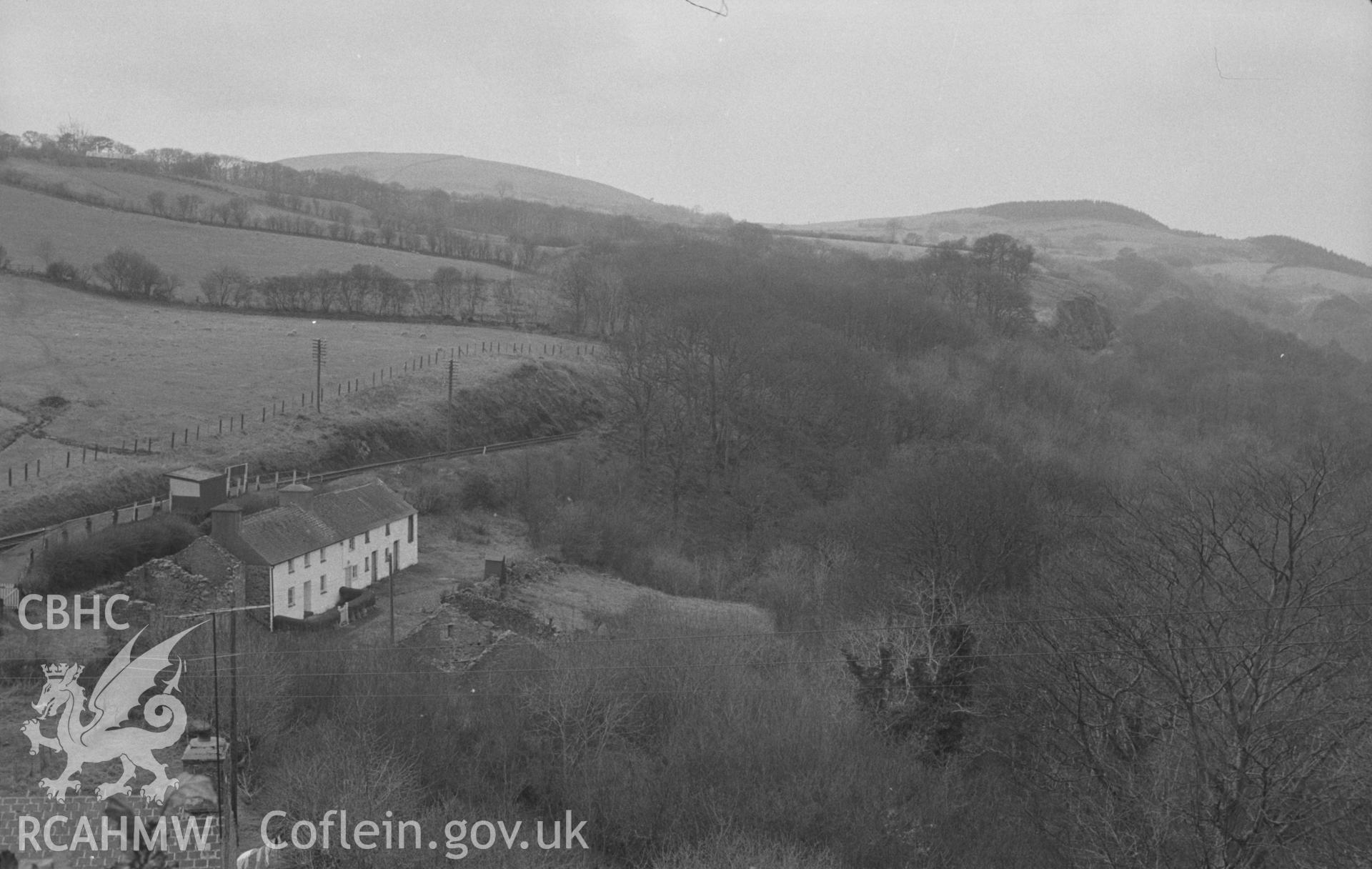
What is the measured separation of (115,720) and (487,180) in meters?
148

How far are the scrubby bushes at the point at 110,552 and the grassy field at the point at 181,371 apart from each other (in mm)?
5302

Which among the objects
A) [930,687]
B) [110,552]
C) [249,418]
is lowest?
[930,687]

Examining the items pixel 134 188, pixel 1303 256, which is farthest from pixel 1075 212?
pixel 134 188

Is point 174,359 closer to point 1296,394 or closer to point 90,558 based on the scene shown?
point 90,558

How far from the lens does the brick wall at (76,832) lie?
9.32m

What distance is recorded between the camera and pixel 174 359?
40.4 meters

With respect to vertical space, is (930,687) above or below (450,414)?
below

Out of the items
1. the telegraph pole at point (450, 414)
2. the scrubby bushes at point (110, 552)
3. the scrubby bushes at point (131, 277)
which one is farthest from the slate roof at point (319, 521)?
the scrubby bushes at point (131, 277)

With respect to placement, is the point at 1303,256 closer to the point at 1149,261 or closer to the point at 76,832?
the point at 1149,261

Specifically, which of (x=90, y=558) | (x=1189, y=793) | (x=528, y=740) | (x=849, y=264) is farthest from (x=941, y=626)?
(x=849, y=264)

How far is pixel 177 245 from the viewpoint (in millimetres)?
61281

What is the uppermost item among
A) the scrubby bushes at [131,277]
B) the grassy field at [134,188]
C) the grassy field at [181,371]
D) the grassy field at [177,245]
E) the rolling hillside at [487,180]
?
the rolling hillside at [487,180]

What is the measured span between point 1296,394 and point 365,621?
157 ft

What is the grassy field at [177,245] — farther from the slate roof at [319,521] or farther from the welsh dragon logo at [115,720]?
the welsh dragon logo at [115,720]
